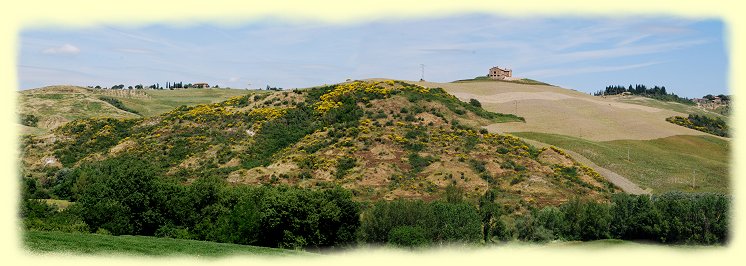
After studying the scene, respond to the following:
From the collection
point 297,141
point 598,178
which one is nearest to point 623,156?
point 598,178

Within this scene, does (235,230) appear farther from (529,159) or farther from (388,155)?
(529,159)

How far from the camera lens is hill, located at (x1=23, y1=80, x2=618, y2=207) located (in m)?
76.3

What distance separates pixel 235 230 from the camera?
51500 millimetres

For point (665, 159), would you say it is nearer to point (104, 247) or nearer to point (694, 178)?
point (694, 178)

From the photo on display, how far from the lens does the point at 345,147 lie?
289ft

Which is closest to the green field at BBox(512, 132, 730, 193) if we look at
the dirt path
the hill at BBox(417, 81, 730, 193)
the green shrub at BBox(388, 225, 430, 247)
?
the hill at BBox(417, 81, 730, 193)

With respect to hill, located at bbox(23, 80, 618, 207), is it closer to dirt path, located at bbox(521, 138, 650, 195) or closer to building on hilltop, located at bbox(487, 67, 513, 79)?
dirt path, located at bbox(521, 138, 650, 195)

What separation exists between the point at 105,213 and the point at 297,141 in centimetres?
4408

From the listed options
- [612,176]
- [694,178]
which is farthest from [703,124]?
[612,176]

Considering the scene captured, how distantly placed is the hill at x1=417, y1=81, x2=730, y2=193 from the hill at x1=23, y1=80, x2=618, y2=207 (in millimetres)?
7457

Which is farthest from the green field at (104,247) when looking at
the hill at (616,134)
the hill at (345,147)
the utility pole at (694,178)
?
the utility pole at (694,178)

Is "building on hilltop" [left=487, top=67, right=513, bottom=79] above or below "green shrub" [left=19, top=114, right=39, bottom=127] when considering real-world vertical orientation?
above

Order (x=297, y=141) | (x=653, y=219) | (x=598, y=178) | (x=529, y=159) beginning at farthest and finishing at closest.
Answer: (x=297, y=141)
(x=529, y=159)
(x=598, y=178)
(x=653, y=219)

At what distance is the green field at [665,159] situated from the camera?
255 feet
